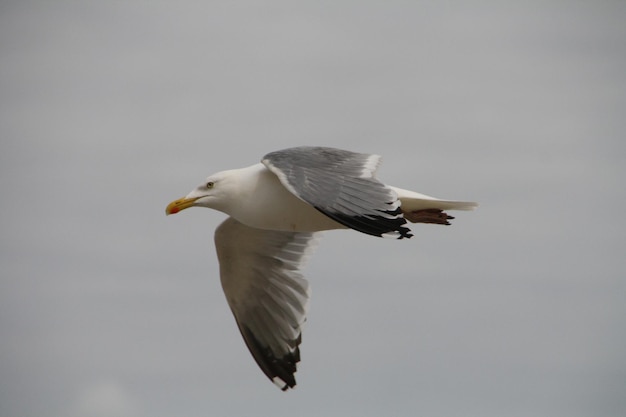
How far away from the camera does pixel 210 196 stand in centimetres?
962

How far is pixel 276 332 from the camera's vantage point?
36.6ft

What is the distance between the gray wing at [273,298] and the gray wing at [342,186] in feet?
5.60

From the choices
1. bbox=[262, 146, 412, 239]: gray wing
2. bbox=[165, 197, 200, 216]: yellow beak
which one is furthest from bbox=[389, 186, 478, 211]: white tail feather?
bbox=[165, 197, 200, 216]: yellow beak

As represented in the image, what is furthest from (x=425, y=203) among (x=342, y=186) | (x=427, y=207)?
(x=342, y=186)

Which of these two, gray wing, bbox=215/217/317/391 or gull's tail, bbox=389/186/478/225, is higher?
A: gull's tail, bbox=389/186/478/225

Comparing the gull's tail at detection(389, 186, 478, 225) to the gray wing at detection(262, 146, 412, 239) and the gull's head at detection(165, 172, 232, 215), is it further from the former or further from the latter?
the gull's head at detection(165, 172, 232, 215)

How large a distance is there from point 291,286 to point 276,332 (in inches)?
18.4

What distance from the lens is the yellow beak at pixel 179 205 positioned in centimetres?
955

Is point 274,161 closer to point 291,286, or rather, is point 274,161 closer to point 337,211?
point 337,211

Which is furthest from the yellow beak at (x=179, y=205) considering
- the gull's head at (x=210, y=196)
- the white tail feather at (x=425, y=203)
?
the white tail feather at (x=425, y=203)

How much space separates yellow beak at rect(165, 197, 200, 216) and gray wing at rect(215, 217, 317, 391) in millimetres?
1465

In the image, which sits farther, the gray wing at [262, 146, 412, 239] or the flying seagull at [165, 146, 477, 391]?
the flying seagull at [165, 146, 477, 391]

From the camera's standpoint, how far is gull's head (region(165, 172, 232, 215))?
957 centimetres

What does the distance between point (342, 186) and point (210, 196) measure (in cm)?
152
